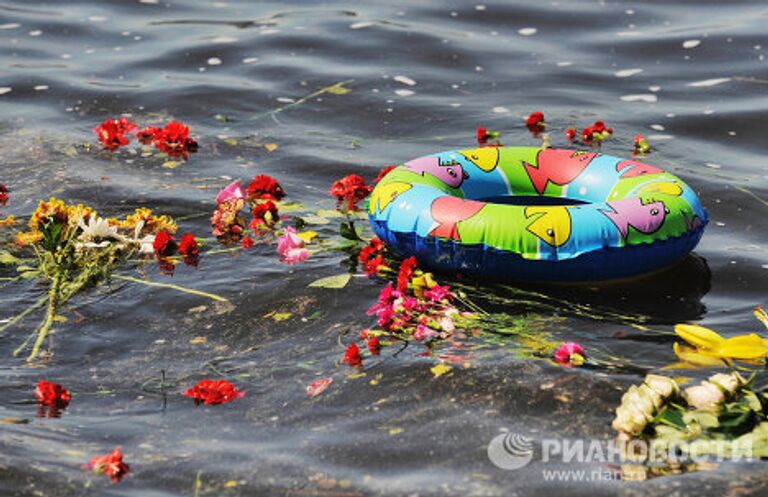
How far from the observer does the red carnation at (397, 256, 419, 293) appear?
5.59 m

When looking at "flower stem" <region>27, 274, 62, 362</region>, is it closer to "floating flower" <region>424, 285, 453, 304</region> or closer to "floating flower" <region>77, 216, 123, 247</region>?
"floating flower" <region>77, 216, 123, 247</region>

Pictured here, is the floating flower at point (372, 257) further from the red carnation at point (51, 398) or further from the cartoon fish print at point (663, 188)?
the red carnation at point (51, 398)

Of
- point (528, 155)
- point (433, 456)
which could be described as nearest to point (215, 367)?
point (433, 456)

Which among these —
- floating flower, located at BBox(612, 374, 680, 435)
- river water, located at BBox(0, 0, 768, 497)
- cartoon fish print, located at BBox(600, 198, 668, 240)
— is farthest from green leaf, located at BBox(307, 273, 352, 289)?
floating flower, located at BBox(612, 374, 680, 435)

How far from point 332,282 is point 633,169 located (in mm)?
1559

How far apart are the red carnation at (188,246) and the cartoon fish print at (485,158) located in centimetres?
136

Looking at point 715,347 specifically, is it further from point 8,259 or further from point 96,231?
point 8,259

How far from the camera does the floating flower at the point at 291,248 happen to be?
6.30 metres

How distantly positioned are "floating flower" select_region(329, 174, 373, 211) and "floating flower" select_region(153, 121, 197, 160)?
117 centimetres

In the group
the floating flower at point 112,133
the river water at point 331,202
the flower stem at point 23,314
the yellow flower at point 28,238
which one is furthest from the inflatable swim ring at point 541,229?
the floating flower at point 112,133

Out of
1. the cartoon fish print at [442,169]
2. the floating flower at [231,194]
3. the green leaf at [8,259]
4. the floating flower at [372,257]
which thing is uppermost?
the cartoon fish print at [442,169]

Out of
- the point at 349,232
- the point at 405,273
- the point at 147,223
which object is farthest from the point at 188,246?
the point at 405,273

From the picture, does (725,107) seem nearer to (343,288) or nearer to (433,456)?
(343,288)

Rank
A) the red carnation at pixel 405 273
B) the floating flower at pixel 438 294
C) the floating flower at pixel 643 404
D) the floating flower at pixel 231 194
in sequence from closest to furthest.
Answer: the floating flower at pixel 643 404
the floating flower at pixel 438 294
the red carnation at pixel 405 273
the floating flower at pixel 231 194
